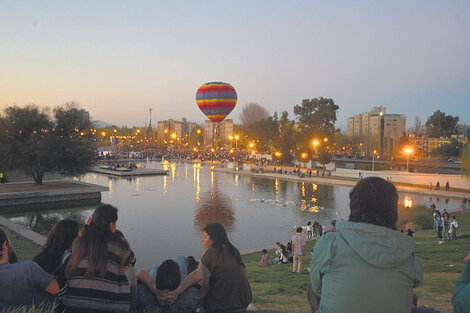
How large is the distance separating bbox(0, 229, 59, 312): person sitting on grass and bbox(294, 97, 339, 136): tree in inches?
2615

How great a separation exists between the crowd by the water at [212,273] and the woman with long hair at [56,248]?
1 centimetres

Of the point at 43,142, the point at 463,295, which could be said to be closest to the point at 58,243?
the point at 463,295

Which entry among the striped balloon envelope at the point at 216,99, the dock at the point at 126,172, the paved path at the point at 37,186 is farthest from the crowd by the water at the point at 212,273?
the striped balloon envelope at the point at 216,99

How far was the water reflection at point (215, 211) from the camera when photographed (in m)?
21.2

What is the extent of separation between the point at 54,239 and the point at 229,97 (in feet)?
151

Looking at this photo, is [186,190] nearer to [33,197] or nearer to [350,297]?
[33,197]

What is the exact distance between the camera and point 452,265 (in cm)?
1024

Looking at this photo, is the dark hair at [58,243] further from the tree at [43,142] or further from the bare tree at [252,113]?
the bare tree at [252,113]

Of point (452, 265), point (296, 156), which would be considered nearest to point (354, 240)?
point (452, 265)

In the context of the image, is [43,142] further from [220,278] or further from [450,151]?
[450,151]

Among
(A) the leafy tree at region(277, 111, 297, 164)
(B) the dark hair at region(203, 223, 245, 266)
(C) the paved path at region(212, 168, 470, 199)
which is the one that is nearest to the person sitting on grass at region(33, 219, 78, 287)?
(B) the dark hair at region(203, 223, 245, 266)

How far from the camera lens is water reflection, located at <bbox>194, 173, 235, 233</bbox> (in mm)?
21188

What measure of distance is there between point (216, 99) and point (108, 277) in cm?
4617

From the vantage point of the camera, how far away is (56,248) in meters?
4.07
